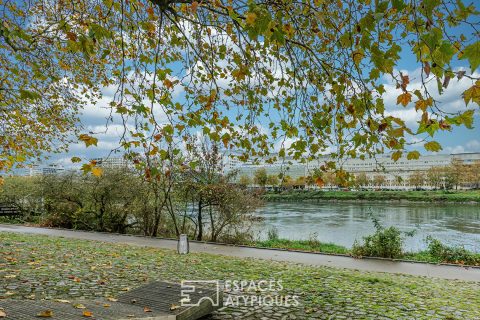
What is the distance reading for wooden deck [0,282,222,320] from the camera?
10.5ft

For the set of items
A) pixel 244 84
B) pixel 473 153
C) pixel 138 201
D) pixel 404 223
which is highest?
pixel 473 153

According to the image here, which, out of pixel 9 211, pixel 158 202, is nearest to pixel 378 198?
pixel 158 202

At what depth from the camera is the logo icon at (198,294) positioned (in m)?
4.02

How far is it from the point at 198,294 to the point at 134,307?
0.78 m

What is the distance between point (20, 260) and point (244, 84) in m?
5.81

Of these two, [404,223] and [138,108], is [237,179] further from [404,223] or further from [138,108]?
[404,223]

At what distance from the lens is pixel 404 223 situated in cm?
2227

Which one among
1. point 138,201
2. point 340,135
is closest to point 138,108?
point 340,135

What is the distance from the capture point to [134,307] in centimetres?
380

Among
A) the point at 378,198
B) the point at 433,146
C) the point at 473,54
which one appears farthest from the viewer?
the point at 378,198

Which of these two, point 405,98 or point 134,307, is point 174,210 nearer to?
point 134,307

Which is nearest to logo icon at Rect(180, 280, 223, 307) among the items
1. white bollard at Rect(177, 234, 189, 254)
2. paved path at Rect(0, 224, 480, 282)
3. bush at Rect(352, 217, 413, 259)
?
paved path at Rect(0, 224, 480, 282)

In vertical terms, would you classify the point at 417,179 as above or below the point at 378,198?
above

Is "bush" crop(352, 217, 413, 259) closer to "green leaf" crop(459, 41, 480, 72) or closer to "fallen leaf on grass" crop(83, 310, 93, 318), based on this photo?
"fallen leaf on grass" crop(83, 310, 93, 318)
